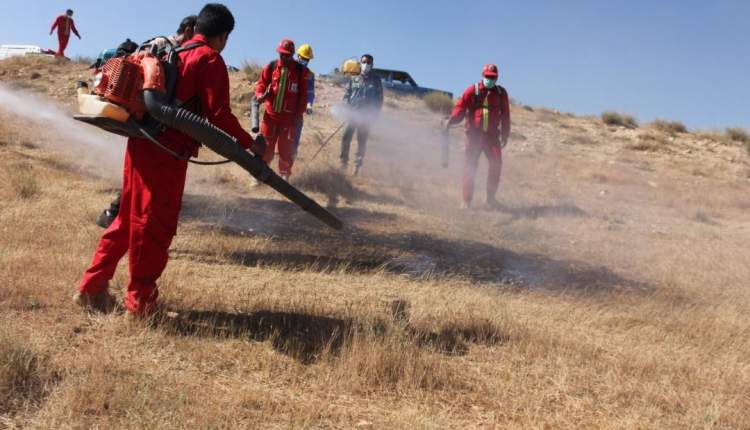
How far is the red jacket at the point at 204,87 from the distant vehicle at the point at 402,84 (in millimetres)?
18263

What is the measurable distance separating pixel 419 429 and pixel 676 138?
20262 millimetres

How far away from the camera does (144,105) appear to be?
10.5 feet

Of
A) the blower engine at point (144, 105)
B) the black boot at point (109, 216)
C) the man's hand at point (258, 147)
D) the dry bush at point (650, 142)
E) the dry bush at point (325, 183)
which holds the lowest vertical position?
the black boot at point (109, 216)

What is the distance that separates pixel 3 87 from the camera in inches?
637

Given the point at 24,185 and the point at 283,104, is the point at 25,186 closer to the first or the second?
the point at 24,185

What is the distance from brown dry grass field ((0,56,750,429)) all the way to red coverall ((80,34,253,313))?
27 cm

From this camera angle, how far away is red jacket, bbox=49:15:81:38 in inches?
699

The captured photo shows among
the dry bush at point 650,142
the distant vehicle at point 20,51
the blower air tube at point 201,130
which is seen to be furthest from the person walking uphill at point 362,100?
the distant vehicle at point 20,51

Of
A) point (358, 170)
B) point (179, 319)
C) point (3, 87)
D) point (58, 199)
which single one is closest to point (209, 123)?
point (179, 319)

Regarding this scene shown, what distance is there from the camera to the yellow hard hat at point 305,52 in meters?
9.08

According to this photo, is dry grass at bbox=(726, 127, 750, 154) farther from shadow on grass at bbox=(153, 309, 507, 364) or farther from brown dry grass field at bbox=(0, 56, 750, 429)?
shadow on grass at bbox=(153, 309, 507, 364)

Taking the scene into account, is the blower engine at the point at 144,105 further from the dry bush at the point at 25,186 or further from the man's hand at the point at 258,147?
the dry bush at the point at 25,186

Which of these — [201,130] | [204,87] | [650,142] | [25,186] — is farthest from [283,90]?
[650,142]

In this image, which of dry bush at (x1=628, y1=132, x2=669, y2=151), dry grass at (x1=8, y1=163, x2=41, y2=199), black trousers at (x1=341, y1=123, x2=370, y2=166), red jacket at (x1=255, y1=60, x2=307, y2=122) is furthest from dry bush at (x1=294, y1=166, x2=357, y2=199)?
dry bush at (x1=628, y1=132, x2=669, y2=151)
